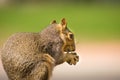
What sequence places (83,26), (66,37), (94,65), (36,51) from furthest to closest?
(83,26) → (94,65) → (66,37) → (36,51)

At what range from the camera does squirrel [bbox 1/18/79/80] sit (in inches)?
229

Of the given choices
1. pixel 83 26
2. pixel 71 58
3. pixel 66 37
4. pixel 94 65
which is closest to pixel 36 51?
pixel 66 37

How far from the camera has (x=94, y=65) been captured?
53.2 feet

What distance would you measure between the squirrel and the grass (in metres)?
14.6

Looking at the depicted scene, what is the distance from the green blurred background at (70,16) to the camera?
22.8 m

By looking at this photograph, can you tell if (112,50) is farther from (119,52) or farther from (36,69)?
(36,69)

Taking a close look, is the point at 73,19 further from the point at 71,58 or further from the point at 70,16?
the point at 71,58

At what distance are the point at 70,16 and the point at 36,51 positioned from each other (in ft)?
75.8

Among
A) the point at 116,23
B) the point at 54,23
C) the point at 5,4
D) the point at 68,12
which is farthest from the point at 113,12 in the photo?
the point at 54,23

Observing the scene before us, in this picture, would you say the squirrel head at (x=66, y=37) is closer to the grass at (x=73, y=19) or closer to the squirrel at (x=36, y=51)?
the squirrel at (x=36, y=51)

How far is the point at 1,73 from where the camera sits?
1474 centimetres

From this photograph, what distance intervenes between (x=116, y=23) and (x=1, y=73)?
12.3 m

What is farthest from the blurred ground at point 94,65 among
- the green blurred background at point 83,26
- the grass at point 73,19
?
the grass at point 73,19

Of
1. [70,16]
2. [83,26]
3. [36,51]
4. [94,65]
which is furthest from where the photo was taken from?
[70,16]
